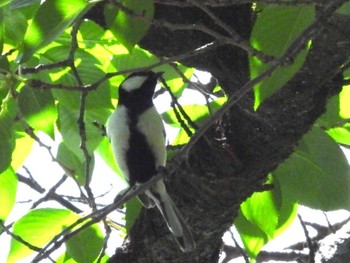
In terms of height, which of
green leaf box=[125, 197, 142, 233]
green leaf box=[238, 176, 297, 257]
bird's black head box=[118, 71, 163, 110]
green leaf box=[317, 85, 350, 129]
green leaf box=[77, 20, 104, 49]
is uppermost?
bird's black head box=[118, 71, 163, 110]

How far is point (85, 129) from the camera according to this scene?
2098 millimetres

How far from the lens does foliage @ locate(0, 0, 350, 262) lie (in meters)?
1.75

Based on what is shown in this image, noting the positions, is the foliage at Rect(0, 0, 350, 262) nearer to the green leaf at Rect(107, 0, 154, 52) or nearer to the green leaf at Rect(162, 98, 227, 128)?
the green leaf at Rect(162, 98, 227, 128)

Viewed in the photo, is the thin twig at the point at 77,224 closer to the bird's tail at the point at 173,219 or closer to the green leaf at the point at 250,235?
the bird's tail at the point at 173,219

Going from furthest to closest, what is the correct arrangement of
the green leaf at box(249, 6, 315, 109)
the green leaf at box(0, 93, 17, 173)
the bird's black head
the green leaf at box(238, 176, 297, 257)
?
the bird's black head → the green leaf at box(238, 176, 297, 257) → the green leaf at box(0, 93, 17, 173) → the green leaf at box(249, 6, 315, 109)

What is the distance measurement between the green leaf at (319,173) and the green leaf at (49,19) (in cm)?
93

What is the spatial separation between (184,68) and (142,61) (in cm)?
17

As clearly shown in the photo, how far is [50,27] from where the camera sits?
52.9 inches

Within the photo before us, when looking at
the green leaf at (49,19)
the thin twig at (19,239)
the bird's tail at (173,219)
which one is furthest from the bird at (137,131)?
the green leaf at (49,19)

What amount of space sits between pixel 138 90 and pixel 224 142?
79cm

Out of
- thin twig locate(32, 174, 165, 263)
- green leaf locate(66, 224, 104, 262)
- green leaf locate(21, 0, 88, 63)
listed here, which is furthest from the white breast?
green leaf locate(21, 0, 88, 63)

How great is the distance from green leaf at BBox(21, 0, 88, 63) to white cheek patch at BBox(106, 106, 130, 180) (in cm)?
103

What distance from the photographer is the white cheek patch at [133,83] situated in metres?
2.67

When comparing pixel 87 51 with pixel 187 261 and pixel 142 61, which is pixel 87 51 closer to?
pixel 142 61
